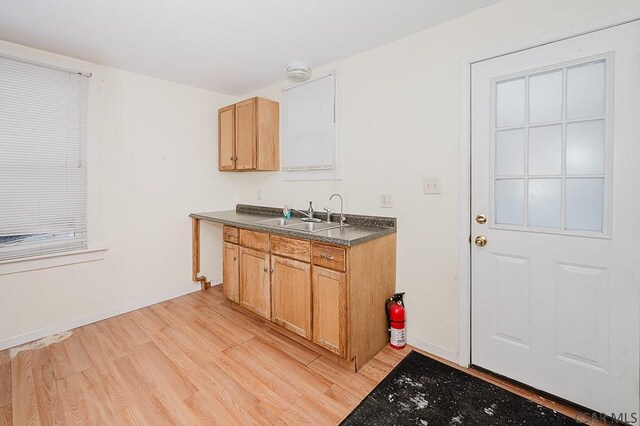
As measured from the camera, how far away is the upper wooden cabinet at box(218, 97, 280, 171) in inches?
120

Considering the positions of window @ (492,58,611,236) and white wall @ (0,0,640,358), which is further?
white wall @ (0,0,640,358)

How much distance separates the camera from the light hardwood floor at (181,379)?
1591 millimetres

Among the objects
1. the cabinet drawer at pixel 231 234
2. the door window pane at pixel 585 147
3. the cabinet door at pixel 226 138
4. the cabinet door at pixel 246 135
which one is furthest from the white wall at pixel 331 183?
the cabinet drawer at pixel 231 234

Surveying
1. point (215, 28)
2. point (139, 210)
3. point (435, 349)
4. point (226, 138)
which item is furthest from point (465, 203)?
point (139, 210)

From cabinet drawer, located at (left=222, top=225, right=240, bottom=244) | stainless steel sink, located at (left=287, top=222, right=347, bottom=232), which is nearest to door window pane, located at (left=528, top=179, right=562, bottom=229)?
stainless steel sink, located at (left=287, top=222, right=347, bottom=232)

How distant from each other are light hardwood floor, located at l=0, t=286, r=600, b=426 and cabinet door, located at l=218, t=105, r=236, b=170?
1831 mm

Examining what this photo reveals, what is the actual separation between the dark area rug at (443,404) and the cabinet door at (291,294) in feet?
2.10

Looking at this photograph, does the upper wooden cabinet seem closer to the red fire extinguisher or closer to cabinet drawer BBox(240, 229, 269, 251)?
cabinet drawer BBox(240, 229, 269, 251)

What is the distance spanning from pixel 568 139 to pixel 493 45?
2.40ft

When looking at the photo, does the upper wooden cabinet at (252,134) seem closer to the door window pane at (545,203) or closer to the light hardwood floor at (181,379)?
the light hardwood floor at (181,379)

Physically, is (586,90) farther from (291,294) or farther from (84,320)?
(84,320)

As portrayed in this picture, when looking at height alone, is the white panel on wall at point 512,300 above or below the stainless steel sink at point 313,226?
below

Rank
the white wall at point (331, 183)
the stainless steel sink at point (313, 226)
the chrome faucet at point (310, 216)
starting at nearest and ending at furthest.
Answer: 1. the white wall at point (331, 183)
2. the stainless steel sink at point (313, 226)
3. the chrome faucet at point (310, 216)

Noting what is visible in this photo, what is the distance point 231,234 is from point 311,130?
1.29 m
